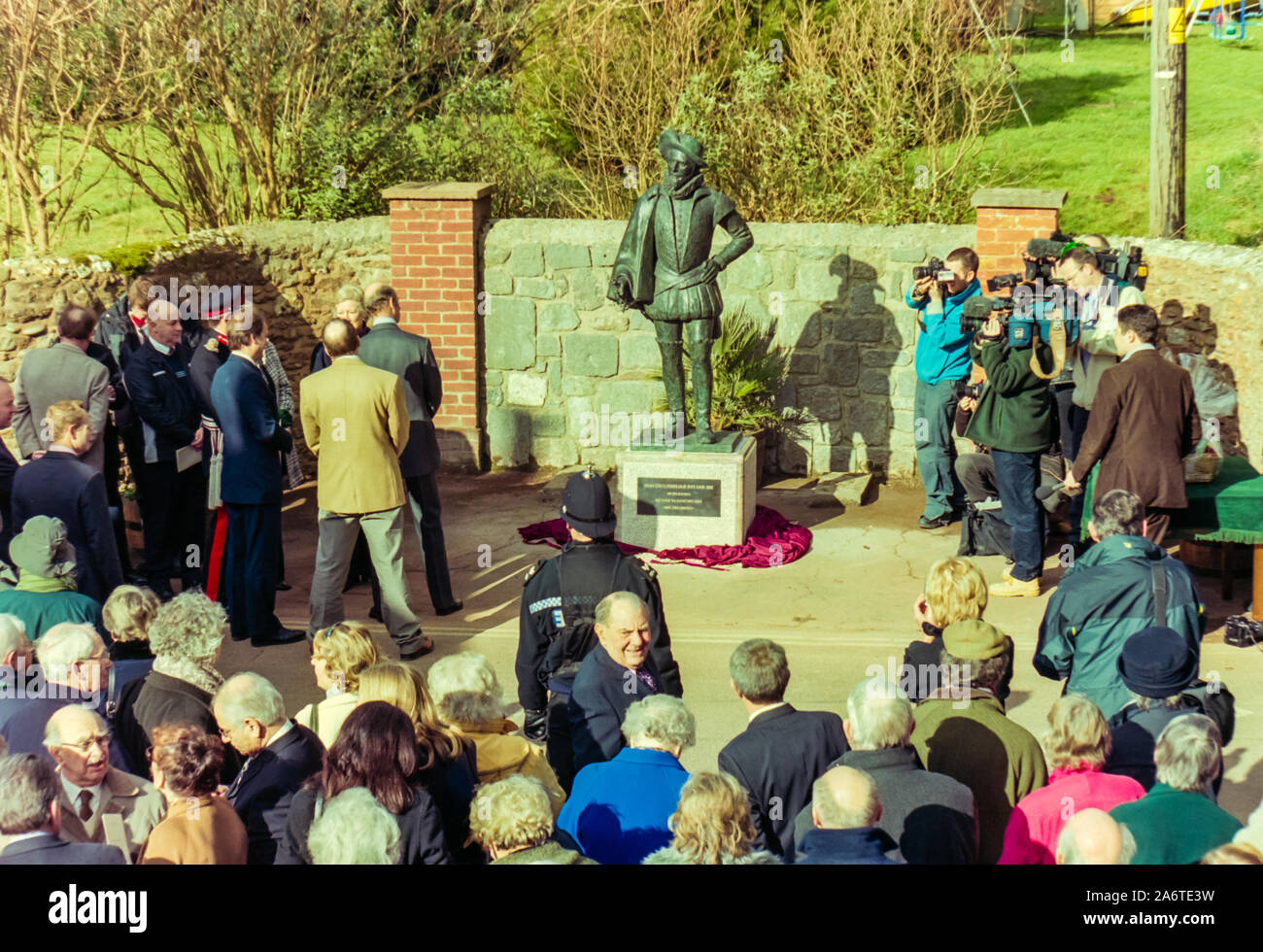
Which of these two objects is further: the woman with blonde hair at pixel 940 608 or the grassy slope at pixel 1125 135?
the grassy slope at pixel 1125 135

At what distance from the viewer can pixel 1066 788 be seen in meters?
4.14

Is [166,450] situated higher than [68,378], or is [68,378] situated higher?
[68,378]

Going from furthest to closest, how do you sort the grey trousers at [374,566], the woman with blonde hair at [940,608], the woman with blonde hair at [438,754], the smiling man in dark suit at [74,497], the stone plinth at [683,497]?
the stone plinth at [683,497] < the grey trousers at [374,566] < the smiling man in dark suit at [74,497] < the woman with blonde hair at [940,608] < the woman with blonde hair at [438,754]

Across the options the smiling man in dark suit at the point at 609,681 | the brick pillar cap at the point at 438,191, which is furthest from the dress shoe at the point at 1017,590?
the brick pillar cap at the point at 438,191

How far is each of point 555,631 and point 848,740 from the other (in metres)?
1.34

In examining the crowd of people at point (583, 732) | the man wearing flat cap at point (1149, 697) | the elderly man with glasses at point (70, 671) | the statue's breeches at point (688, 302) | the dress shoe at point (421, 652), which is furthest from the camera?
the statue's breeches at point (688, 302)

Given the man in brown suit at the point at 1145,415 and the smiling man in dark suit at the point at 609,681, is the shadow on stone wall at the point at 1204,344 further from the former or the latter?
the smiling man in dark suit at the point at 609,681

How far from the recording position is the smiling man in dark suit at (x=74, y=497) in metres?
6.15

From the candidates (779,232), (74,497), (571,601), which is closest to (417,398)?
(74,497)

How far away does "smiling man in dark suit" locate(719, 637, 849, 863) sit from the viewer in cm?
437

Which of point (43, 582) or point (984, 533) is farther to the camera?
point (984, 533)

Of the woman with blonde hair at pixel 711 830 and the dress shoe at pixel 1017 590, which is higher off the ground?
the woman with blonde hair at pixel 711 830

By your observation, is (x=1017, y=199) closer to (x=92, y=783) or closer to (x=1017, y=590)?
(x=1017, y=590)

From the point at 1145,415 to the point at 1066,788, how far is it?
3600 millimetres
